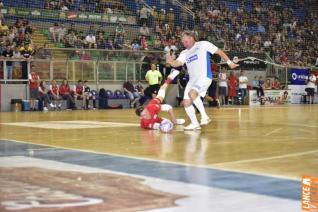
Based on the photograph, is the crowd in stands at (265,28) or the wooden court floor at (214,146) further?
the crowd in stands at (265,28)

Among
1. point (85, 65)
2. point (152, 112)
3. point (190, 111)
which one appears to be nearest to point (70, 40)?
point (85, 65)

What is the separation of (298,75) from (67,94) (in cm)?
1496

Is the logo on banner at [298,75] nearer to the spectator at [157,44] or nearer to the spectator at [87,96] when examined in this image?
the spectator at [157,44]

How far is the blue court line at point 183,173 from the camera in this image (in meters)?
4.18

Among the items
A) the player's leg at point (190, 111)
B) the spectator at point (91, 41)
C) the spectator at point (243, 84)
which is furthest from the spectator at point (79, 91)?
the player's leg at point (190, 111)

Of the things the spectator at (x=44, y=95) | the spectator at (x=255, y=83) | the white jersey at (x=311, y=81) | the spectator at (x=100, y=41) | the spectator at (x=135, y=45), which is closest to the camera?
the spectator at (x=44, y=95)

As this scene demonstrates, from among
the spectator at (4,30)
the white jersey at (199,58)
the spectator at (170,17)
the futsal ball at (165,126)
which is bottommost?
the futsal ball at (165,126)

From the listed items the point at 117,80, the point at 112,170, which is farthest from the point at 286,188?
the point at 117,80

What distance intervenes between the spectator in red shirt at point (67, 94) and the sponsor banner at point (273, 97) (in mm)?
10216

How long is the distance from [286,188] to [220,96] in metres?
24.2

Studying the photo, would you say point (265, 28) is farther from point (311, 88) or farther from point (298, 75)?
point (311, 88)

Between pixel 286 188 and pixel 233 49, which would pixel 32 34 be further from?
pixel 286 188

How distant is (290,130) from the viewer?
33.2 ft

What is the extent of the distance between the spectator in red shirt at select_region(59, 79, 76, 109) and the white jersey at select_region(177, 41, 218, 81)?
13.5m
